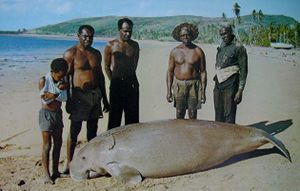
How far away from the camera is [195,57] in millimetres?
4105

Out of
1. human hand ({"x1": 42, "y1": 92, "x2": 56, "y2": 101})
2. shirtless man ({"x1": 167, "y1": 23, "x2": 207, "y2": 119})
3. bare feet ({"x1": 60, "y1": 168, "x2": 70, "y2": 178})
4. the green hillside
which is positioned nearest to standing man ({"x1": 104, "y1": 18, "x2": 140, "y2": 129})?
the green hillside

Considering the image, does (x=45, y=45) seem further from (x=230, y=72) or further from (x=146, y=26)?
(x=230, y=72)

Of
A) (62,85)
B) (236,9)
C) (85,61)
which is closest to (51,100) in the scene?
(62,85)

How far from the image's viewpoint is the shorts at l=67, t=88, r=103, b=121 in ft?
12.3

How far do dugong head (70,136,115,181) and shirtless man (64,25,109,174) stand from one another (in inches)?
8.8

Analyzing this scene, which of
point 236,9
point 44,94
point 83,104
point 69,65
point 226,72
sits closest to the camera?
point 44,94

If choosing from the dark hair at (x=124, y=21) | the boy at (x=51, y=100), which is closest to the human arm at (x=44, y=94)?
the boy at (x=51, y=100)

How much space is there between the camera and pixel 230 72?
4133mm

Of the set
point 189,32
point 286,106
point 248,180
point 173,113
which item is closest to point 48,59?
point 173,113

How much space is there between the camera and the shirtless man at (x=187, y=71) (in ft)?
13.5

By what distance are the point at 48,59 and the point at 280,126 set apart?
4.03 meters

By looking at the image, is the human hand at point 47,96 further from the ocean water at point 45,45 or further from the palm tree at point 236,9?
the palm tree at point 236,9

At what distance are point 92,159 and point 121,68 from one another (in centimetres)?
102

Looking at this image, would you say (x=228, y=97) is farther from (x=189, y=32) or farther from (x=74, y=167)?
(x=74, y=167)
